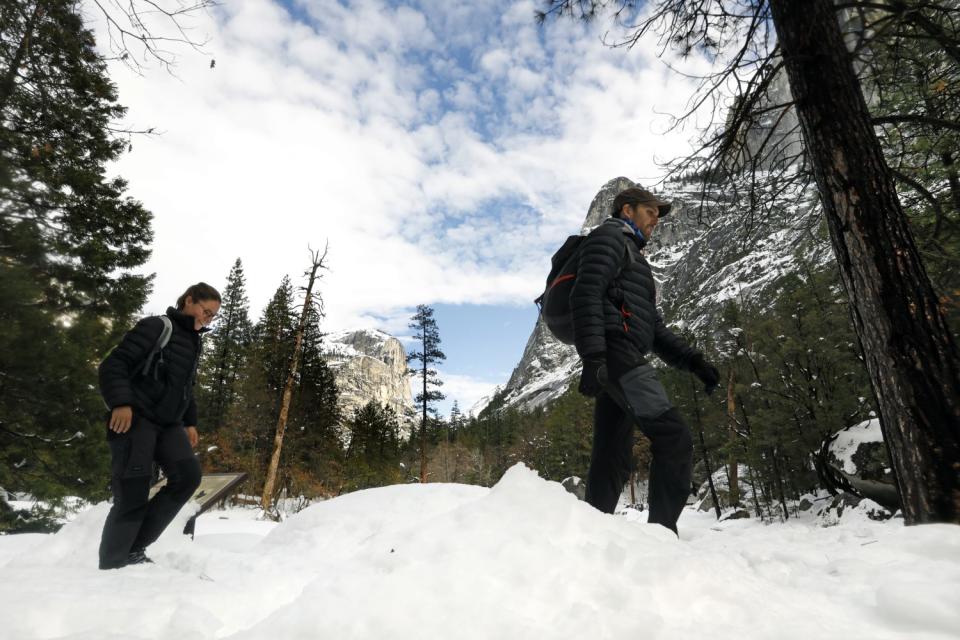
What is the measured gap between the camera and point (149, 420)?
2965mm

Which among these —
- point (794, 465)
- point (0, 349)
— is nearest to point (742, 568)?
point (0, 349)

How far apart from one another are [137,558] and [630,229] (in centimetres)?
379

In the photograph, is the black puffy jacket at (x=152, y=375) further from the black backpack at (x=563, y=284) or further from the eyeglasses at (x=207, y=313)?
the black backpack at (x=563, y=284)

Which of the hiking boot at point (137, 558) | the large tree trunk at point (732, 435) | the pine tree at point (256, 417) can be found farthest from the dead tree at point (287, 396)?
the large tree trunk at point (732, 435)

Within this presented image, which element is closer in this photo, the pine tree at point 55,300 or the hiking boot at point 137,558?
the hiking boot at point 137,558

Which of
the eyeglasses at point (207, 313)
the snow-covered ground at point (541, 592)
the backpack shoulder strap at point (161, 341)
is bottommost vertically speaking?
the snow-covered ground at point (541, 592)

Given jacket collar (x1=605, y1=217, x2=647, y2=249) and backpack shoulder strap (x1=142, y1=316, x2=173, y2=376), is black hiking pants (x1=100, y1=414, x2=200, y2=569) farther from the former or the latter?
jacket collar (x1=605, y1=217, x2=647, y2=249)

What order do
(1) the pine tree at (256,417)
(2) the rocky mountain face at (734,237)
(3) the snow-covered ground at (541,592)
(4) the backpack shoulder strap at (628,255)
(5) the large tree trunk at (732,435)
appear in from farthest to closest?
(5) the large tree trunk at (732,435), (1) the pine tree at (256,417), (2) the rocky mountain face at (734,237), (4) the backpack shoulder strap at (628,255), (3) the snow-covered ground at (541,592)

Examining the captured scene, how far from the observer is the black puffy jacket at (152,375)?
9.25 feet

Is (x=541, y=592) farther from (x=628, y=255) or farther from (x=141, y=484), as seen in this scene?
(x=141, y=484)

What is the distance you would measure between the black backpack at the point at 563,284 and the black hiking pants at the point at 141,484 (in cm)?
268

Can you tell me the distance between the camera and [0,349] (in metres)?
6.69

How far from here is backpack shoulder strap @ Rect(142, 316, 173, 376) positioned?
9.65 feet

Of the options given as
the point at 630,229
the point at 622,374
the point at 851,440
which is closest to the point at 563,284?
the point at 630,229
